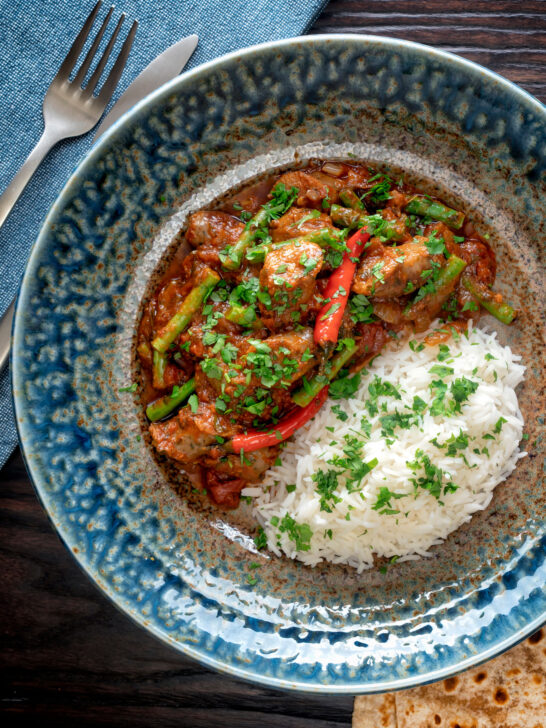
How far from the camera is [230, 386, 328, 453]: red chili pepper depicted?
3102mm

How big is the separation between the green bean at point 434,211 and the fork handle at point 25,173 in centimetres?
195

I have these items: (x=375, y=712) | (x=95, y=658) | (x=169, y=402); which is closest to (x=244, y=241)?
(x=169, y=402)

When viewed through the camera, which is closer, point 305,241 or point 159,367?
point 305,241

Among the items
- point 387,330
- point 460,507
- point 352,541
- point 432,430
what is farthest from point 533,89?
point 352,541

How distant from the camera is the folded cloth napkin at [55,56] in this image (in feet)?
10.9

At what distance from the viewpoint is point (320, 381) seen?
311 centimetres

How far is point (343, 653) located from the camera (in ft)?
10.2

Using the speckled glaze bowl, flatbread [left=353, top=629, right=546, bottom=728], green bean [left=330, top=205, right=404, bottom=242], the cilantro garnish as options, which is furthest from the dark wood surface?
the cilantro garnish

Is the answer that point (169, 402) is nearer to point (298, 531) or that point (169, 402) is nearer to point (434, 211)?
point (298, 531)

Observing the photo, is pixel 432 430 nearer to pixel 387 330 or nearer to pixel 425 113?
pixel 387 330

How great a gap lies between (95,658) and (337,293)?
2.60 m

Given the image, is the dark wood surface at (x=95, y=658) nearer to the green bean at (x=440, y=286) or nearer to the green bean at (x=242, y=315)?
the green bean at (x=440, y=286)

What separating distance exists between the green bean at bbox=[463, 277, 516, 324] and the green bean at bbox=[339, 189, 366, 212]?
70 cm

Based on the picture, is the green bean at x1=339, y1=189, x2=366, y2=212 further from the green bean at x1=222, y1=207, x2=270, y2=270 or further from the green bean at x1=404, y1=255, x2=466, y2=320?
the green bean at x1=404, y1=255, x2=466, y2=320
